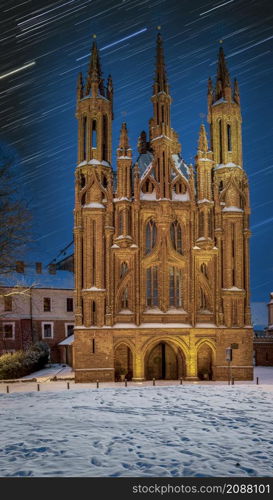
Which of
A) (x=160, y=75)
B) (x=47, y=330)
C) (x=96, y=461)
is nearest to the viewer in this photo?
(x=96, y=461)

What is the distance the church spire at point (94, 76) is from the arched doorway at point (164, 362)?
66.2 feet

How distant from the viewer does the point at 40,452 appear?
12.8 m

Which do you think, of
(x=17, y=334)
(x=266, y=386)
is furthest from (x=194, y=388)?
(x=17, y=334)

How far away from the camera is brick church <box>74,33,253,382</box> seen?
33469 millimetres

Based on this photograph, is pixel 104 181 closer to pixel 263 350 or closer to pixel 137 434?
pixel 137 434

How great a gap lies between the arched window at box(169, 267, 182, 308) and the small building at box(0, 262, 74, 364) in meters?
16.4

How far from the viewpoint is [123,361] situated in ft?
113

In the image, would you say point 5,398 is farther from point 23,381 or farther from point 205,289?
point 205,289

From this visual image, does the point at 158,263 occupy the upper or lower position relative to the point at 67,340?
upper

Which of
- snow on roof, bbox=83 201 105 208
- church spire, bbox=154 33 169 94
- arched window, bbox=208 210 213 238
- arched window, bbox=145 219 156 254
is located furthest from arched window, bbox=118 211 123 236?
church spire, bbox=154 33 169 94

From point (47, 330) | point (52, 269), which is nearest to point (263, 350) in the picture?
point (47, 330)

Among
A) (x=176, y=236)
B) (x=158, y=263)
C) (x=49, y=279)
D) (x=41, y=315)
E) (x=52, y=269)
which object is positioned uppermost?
(x=176, y=236)

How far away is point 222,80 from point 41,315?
29939 millimetres

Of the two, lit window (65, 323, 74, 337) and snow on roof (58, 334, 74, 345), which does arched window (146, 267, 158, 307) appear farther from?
lit window (65, 323, 74, 337)
